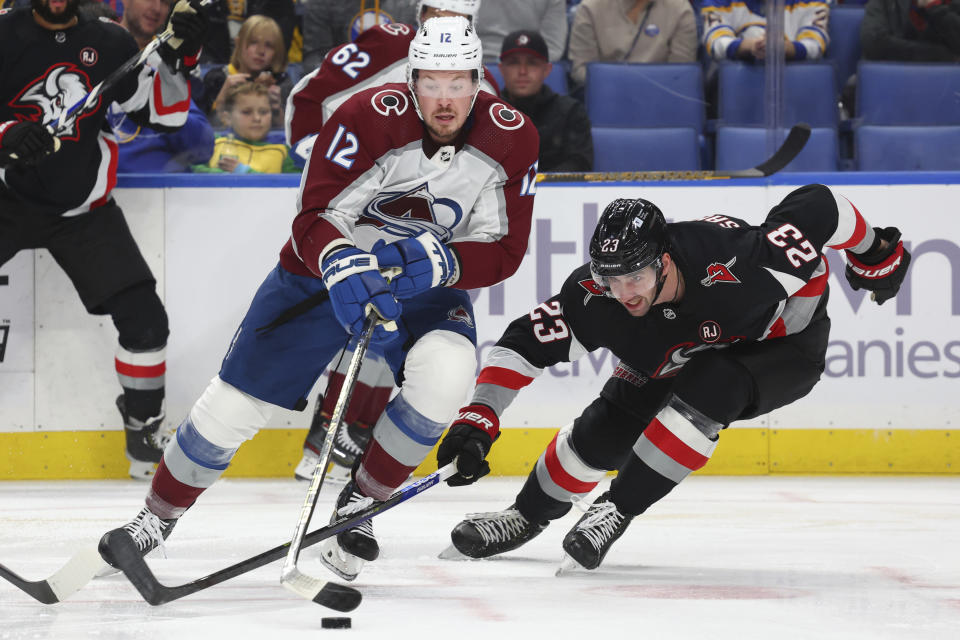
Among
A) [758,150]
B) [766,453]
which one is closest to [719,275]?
[766,453]

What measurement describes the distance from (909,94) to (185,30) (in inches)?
104

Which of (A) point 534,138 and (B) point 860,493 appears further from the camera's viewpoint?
(B) point 860,493

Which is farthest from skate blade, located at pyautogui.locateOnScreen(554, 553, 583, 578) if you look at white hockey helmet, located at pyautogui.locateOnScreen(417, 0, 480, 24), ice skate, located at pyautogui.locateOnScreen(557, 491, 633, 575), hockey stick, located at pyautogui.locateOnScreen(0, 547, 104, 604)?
white hockey helmet, located at pyautogui.locateOnScreen(417, 0, 480, 24)

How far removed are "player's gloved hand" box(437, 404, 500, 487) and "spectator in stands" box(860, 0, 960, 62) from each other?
2832 mm

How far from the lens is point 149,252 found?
430 centimetres

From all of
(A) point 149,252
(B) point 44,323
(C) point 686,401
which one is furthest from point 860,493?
(B) point 44,323

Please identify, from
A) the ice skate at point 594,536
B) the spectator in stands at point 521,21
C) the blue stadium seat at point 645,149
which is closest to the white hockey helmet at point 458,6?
the spectator in stands at point 521,21

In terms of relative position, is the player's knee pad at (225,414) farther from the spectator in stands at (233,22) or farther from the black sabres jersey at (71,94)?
the spectator in stands at (233,22)

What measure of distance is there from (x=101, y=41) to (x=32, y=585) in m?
2.26

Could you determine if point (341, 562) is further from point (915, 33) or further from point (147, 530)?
point (915, 33)

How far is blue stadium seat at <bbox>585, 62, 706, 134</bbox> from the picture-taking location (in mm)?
4551

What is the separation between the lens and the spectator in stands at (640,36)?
15.2 feet

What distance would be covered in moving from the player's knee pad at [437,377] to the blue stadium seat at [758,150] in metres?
2.21

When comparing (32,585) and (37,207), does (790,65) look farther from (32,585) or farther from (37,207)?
(32,585)
